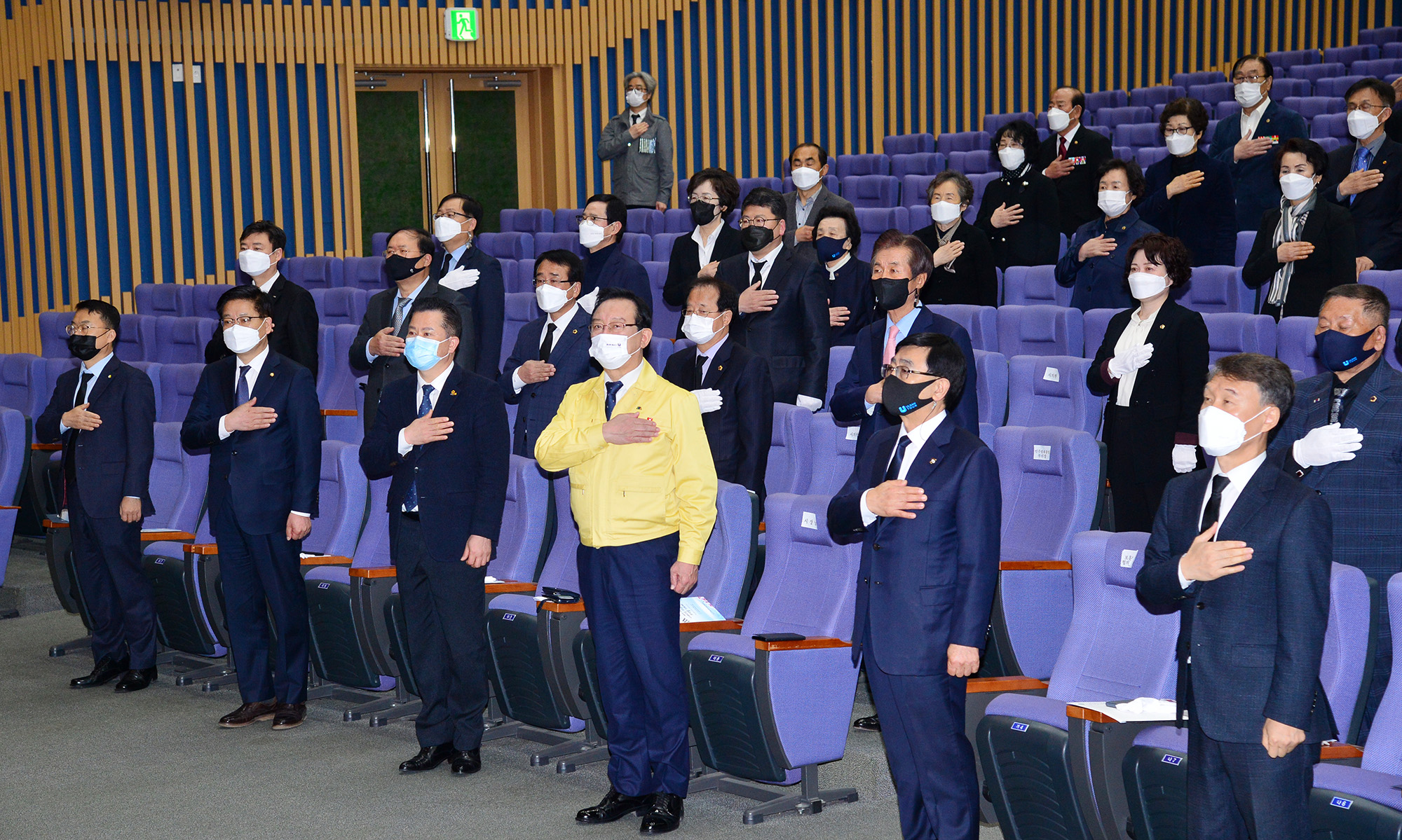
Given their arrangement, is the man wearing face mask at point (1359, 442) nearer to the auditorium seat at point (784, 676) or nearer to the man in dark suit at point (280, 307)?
the auditorium seat at point (784, 676)

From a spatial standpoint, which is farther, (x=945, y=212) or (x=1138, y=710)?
(x=945, y=212)

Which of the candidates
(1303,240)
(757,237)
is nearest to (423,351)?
(757,237)

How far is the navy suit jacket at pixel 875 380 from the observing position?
12.9 feet

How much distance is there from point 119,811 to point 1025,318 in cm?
395

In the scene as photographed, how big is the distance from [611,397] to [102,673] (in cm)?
276

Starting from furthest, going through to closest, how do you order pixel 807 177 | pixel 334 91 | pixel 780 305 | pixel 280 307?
1. pixel 334 91
2. pixel 807 177
3. pixel 280 307
4. pixel 780 305

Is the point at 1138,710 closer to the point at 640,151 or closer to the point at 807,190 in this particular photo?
the point at 807,190

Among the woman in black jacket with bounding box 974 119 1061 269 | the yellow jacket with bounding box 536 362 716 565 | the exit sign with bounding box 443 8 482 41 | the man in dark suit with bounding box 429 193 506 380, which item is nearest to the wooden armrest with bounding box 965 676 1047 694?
the yellow jacket with bounding box 536 362 716 565

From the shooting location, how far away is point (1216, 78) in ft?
38.6

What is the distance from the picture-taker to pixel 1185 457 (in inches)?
171

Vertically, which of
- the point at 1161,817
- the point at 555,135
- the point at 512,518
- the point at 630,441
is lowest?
the point at 1161,817

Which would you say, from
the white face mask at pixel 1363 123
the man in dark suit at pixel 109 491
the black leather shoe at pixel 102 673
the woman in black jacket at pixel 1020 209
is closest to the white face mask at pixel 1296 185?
the white face mask at pixel 1363 123

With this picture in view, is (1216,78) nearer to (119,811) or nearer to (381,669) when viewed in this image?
(381,669)

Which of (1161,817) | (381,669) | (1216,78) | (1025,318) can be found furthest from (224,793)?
(1216,78)
